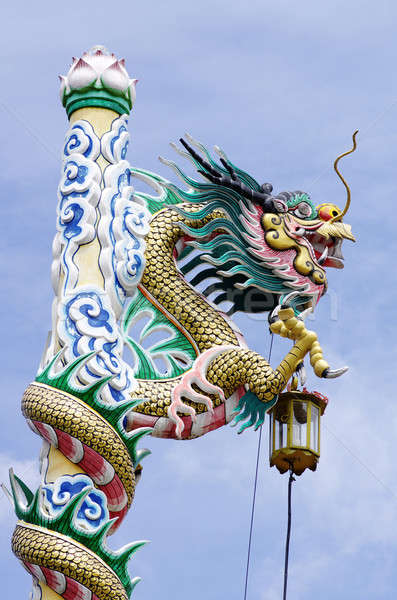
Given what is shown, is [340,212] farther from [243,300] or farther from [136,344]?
[136,344]

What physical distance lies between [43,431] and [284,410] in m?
2.12

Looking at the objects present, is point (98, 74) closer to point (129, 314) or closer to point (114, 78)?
point (114, 78)

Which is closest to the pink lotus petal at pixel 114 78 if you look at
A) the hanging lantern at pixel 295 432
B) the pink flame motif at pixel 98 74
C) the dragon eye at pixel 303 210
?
the pink flame motif at pixel 98 74

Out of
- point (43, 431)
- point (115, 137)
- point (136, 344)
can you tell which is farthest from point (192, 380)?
point (115, 137)

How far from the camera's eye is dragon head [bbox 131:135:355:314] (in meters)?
12.7

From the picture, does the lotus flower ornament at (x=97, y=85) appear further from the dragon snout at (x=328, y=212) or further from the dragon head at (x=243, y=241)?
the dragon snout at (x=328, y=212)

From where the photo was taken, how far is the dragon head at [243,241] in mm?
12703

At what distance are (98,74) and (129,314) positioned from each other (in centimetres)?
205

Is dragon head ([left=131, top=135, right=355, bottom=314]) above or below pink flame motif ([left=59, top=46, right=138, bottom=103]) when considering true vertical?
below

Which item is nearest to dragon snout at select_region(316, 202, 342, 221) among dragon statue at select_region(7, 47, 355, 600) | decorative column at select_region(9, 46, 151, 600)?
dragon statue at select_region(7, 47, 355, 600)

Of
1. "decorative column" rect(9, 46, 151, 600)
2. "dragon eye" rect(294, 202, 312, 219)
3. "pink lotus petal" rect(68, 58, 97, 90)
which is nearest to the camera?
"decorative column" rect(9, 46, 151, 600)

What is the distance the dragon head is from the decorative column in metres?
0.52

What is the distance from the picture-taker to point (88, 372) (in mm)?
11477

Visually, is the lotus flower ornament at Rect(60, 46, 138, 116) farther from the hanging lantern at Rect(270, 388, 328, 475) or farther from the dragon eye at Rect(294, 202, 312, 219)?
the hanging lantern at Rect(270, 388, 328, 475)
